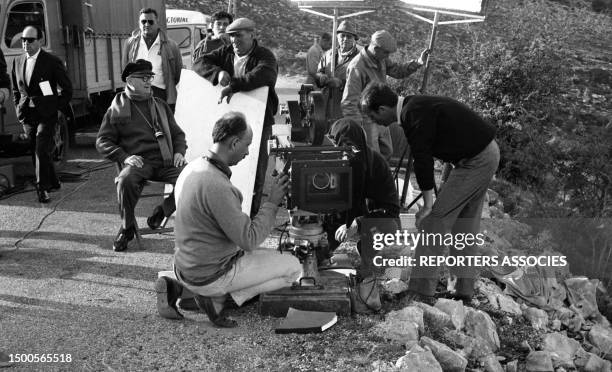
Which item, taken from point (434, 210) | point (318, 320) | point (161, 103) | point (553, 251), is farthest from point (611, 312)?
point (161, 103)

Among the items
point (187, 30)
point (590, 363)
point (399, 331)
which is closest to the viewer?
point (399, 331)

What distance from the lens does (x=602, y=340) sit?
6195mm

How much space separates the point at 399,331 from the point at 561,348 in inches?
75.5

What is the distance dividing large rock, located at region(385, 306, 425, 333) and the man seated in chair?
2.55 meters

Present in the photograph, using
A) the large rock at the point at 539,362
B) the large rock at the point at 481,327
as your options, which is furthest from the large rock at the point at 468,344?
the large rock at the point at 539,362

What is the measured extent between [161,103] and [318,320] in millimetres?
2886

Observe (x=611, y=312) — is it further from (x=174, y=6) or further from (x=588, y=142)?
(x=174, y=6)

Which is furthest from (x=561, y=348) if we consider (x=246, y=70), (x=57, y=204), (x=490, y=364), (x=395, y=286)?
(x=57, y=204)

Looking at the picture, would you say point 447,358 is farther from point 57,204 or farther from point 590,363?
point 57,204

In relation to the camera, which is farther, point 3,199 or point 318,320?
point 3,199

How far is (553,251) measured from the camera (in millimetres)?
7949

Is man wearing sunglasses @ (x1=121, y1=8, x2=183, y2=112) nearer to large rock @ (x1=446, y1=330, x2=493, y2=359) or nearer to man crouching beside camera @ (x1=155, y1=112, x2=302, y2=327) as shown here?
man crouching beside camera @ (x1=155, y1=112, x2=302, y2=327)

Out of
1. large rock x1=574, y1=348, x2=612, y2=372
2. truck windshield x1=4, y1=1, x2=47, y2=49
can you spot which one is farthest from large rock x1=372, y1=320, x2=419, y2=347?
truck windshield x1=4, y1=1, x2=47, y2=49

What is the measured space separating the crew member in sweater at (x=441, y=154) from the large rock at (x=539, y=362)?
88cm
